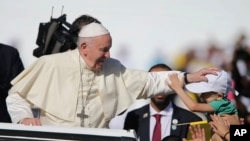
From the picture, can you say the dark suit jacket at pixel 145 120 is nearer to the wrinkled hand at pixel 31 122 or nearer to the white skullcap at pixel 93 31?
the white skullcap at pixel 93 31

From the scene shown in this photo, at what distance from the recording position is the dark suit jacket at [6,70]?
597cm

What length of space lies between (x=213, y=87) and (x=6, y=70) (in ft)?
5.96

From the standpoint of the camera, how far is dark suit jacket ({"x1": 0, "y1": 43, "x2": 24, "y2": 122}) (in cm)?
597

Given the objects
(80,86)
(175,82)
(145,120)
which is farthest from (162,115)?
(80,86)

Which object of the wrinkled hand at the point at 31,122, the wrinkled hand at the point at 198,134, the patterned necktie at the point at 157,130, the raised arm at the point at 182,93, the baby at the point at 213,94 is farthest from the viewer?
the patterned necktie at the point at 157,130

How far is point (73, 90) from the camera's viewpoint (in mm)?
5250

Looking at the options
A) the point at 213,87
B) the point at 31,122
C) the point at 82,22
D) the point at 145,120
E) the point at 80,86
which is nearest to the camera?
the point at 31,122

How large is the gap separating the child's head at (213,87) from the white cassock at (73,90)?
0.28 m

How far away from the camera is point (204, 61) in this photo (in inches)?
266

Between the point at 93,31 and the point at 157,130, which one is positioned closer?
the point at 93,31

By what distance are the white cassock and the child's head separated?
0.28 m

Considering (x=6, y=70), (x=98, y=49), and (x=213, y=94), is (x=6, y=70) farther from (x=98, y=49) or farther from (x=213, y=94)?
(x=213, y=94)

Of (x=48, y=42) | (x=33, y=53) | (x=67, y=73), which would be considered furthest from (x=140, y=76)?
(x=33, y=53)

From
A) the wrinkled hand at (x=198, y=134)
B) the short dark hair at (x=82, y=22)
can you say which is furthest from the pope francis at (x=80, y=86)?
the short dark hair at (x=82, y=22)
